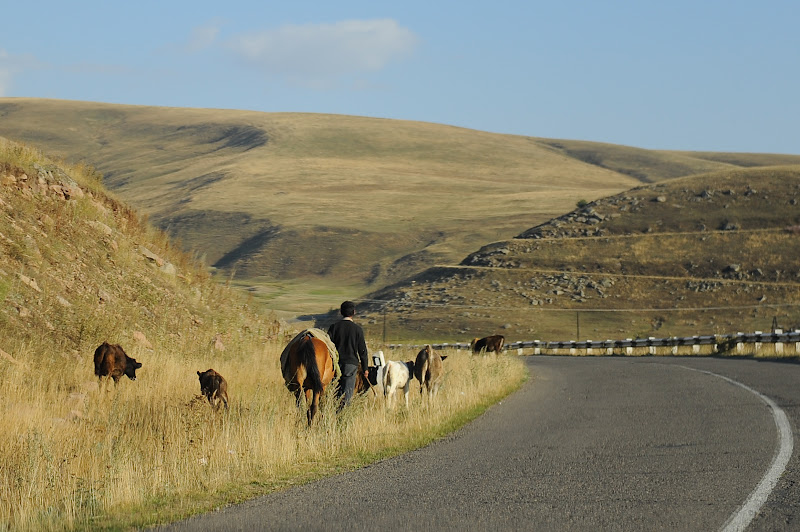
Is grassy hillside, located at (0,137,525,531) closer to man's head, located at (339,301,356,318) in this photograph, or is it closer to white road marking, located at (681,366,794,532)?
man's head, located at (339,301,356,318)

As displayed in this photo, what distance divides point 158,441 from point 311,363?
238 centimetres

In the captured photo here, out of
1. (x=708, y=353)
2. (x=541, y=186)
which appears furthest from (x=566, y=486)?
(x=541, y=186)

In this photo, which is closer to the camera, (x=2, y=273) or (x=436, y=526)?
(x=436, y=526)

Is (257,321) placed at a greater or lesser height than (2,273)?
lesser

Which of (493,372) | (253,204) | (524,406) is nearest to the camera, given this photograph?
(524,406)

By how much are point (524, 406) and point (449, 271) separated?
75.4 meters

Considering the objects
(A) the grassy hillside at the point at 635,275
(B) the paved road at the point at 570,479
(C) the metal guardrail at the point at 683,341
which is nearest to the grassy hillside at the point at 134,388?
(B) the paved road at the point at 570,479

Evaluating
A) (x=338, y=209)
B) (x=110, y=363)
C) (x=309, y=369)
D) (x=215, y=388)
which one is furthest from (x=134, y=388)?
(x=338, y=209)

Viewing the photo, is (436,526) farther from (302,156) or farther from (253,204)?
(302,156)

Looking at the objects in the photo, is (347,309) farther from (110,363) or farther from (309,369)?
(110,363)

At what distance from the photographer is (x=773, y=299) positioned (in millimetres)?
75812

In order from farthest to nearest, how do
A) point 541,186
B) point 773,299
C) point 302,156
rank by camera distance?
point 302,156, point 541,186, point 773,299

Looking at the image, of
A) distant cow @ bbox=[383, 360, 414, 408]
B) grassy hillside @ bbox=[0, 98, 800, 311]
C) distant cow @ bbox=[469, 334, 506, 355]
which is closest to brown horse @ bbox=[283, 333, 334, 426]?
distant cow @ bbox=[383, 360, 414, 408]

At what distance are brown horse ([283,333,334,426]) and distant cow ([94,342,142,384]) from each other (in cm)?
365
